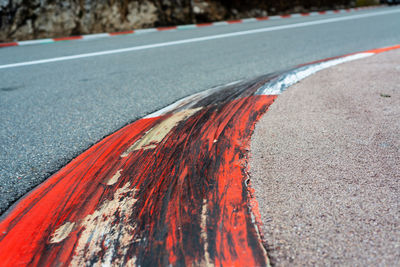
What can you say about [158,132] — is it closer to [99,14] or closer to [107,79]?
[107,79]

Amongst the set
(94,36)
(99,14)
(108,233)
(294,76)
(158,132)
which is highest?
(99,14)

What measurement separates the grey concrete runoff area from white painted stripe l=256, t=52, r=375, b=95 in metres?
0.23

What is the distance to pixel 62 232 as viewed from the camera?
1.00 metres

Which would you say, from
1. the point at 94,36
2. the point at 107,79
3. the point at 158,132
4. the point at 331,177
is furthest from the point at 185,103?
the point at 94,36

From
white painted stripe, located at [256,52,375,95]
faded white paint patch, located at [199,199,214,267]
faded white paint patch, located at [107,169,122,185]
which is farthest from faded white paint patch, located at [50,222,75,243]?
white painted stripe, located at [256,52,375,95]

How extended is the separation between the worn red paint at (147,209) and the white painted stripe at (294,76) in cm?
74

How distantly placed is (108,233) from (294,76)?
2.12 m

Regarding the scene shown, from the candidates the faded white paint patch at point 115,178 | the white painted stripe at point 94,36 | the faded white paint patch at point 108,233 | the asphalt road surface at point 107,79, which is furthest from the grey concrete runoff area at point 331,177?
the white painted stripe at point 94,36

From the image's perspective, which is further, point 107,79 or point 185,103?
point 107,79

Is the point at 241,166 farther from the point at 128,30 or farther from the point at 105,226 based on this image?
the point at 128,30

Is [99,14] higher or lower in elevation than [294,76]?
higher

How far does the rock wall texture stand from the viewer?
668 cm

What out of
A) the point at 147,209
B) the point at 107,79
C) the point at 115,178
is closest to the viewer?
the point at 147,209

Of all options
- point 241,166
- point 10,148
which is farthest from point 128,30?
point 241,166
